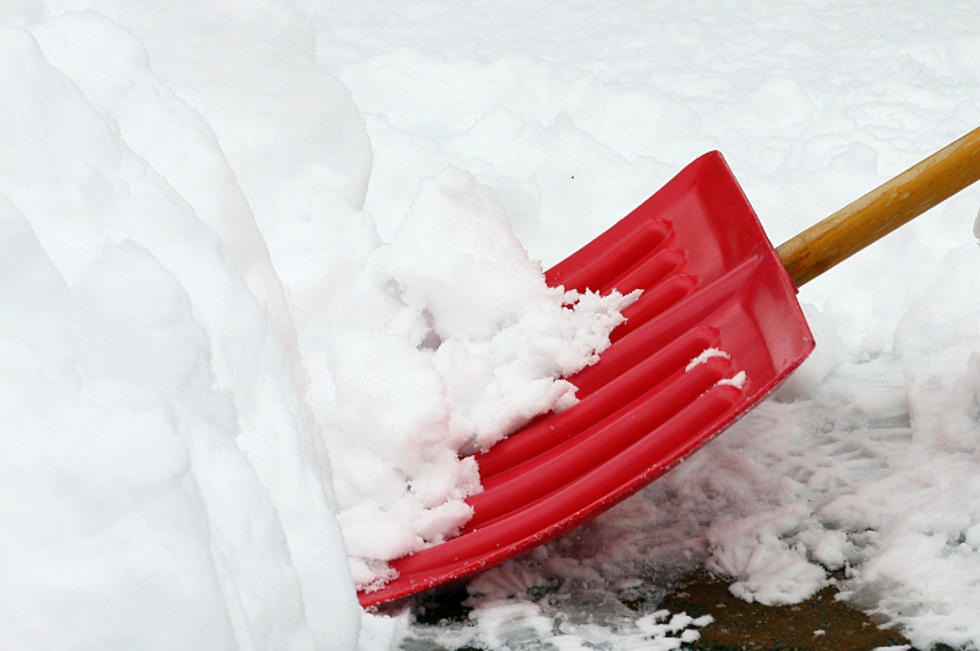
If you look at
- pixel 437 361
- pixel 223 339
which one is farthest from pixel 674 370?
pixel 223 339

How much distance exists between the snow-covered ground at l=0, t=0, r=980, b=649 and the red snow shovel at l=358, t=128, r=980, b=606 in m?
0.05

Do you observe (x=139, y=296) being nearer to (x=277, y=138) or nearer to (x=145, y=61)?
(x=145, y=61)

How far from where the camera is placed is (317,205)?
6.68 ft

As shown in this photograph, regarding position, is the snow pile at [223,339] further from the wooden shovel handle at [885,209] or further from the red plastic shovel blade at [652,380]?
the wooden shovel handle at [885,209]

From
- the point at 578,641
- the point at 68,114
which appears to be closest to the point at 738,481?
the point at 578,641

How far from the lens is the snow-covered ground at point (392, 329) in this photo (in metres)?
1.02

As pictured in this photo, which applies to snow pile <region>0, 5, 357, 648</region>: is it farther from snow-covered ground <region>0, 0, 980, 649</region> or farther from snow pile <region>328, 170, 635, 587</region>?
snow pile <region>328, 170, 635, 587</region>

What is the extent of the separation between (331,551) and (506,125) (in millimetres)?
1672

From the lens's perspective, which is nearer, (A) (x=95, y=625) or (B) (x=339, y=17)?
(A) (x=95, y=625)

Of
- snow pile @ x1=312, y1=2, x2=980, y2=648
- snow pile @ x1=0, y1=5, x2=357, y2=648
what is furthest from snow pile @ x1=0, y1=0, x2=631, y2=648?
snow pile @ x1=312, y1=2, x2=980, y2=648

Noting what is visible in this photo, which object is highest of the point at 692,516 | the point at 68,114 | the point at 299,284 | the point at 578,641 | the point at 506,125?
the point at 506,125

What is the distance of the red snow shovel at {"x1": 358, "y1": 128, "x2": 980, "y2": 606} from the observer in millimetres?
1605

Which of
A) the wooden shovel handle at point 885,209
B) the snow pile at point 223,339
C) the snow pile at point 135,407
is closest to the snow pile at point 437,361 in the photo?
the snow pile at point 223,339

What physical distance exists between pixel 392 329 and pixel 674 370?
0.43 m
